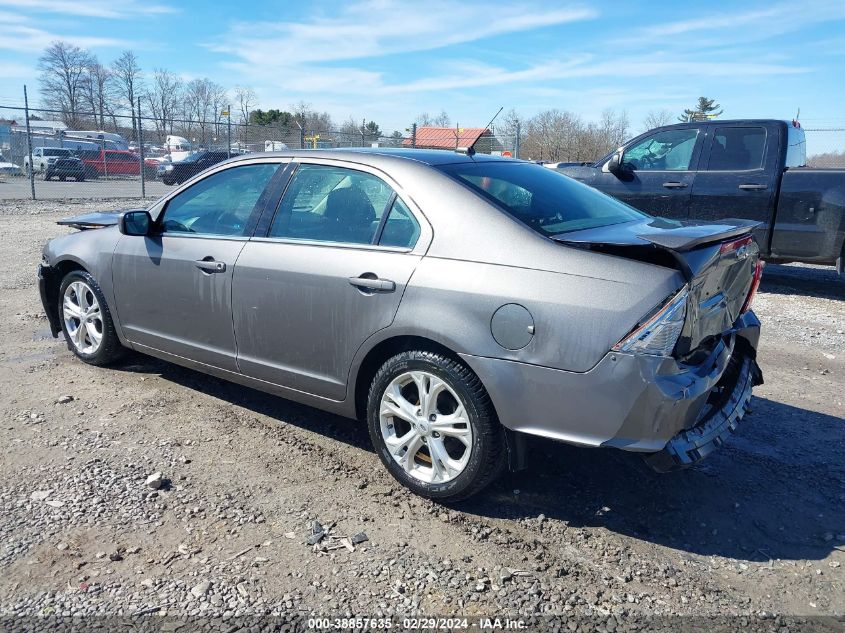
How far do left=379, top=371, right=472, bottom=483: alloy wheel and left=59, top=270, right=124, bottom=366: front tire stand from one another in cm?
254

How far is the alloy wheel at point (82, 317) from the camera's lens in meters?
4.93

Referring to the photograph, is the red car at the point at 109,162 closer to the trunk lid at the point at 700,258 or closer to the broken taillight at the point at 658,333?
the trunk lid at the point at 700,258

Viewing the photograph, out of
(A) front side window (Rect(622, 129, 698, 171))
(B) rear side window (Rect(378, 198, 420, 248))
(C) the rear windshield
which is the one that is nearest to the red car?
(A) front side window (Rect(622, 129, 698, 171))

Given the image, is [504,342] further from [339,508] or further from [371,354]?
[339,508]

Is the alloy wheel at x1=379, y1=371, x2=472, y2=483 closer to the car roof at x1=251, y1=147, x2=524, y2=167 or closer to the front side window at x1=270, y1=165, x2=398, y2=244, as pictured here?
the front side window at x1=270, y1=165, x2=398, y2=244

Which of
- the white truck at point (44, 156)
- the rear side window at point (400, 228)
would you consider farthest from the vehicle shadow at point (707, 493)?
the white truck at point (44, 156)

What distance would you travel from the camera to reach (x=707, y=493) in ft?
11.2

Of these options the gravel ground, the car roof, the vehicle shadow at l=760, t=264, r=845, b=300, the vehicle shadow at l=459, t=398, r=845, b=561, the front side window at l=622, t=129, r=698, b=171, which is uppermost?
the front side window at l=622, t=129, r=698, b=171

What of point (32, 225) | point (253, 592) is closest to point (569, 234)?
point (253, 592)

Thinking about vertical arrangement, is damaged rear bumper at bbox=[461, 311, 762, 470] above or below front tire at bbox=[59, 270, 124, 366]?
above

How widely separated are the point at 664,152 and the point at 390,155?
19.8ft

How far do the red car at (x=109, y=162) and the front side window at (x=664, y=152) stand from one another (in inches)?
859

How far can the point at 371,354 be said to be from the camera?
3.37 meters

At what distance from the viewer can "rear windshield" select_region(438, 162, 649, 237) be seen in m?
3.26
